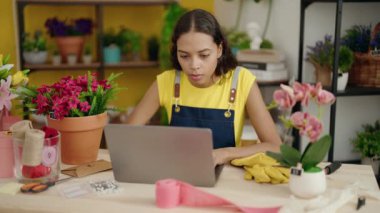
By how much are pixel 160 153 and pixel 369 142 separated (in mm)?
1979

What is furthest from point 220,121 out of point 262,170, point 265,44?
point 265,44

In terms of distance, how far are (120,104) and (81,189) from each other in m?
2.91

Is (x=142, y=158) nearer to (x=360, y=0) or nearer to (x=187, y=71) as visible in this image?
(x=187, y=71)

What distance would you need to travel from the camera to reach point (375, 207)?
1.31 meters

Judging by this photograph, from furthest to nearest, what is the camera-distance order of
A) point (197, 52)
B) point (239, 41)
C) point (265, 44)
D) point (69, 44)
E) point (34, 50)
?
1. point (69, 44)
2. point (34, 50)
3. point (239, 41)
4. point (265, 44)
5. point (197, 52)

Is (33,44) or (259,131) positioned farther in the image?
(33,44)

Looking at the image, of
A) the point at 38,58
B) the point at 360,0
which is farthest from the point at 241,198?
the point at 38,58

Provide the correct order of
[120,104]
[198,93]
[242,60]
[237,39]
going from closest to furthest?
[198,93], [242,60], [237,39], [120,104]

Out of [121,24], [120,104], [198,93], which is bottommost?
[120,104]

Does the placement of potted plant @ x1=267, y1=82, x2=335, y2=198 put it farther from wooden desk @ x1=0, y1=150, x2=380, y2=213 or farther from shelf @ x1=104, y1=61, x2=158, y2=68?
shelf @ x1=104, y1=61, x2=158, y2=68

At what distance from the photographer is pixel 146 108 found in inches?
81.4

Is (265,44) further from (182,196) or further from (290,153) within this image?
(182,196)

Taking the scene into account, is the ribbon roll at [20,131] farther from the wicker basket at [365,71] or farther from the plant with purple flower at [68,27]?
the plant with purple flower at [68,27]

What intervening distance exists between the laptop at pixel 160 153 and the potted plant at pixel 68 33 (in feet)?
8.37
